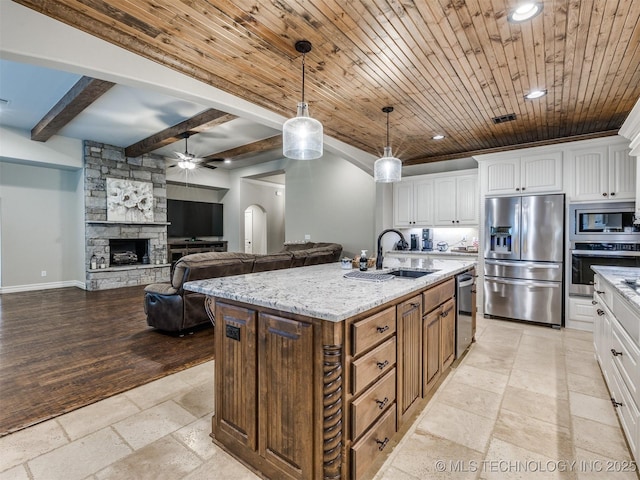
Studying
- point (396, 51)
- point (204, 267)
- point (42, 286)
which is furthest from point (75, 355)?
point (42, 286)

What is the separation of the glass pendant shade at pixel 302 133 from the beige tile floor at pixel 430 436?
2059mm

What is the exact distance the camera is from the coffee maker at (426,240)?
566 centimetres

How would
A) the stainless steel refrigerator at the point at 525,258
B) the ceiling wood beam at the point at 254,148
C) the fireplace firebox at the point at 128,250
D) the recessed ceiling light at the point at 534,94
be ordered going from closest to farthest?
the recessed ceiling light at the point at 534,94, the stainless steel refrigerator at the point at 525,258, the ceiling wood beam at the point at 254,148, the fireplace firebox at the point at 128,250

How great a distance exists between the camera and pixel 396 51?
2.42m

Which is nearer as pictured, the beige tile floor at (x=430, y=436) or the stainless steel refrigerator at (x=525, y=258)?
the beige tile floor at (x=430, y=436)

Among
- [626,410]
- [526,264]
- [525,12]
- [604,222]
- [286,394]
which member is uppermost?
[525,12]

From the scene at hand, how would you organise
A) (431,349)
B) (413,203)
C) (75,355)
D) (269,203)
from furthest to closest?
(269,203), (413,203), (75,355), (431,349)

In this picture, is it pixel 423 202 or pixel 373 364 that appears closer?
pixel 373 364

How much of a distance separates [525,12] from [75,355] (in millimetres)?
4740

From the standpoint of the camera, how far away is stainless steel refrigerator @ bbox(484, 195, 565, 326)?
13.3ft

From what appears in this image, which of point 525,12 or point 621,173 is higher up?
point 525,12

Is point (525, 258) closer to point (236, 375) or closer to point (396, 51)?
point (396, 51)

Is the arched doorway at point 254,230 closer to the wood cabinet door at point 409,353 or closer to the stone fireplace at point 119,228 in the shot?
the stone fireplace at point 119,228

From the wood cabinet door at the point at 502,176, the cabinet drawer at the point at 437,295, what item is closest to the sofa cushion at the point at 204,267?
the cabinet drawer at the point at 437,295
